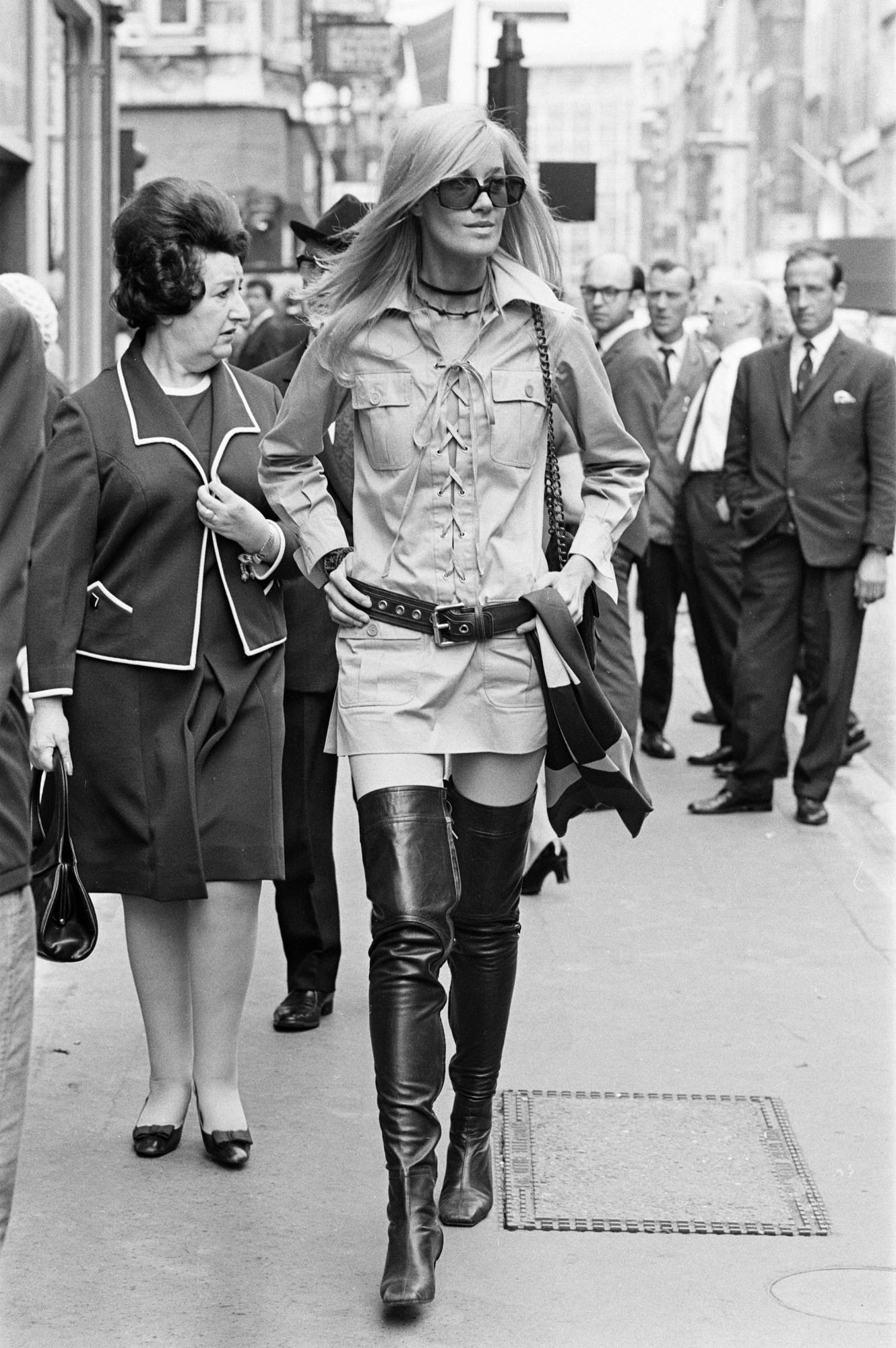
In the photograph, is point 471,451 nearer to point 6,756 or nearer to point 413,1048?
point 413,1048

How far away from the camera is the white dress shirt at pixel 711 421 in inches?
387

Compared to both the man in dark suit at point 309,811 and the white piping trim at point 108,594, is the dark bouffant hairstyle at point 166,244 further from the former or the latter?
the man in dark suit at point 309,811

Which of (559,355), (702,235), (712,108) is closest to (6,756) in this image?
(559,355)

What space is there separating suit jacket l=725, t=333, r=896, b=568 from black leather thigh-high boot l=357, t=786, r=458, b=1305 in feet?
15.0

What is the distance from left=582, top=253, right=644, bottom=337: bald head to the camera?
9.09 metres

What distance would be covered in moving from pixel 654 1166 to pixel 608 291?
17.6ft

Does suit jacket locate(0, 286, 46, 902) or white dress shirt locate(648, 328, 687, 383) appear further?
white dress shirt locate(648, 328, 687, 383)

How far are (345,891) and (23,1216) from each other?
302 cm

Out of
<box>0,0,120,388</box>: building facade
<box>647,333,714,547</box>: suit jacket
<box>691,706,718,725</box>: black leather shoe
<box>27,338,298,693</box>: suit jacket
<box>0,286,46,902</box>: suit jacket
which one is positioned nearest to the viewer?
<box>0,286,46,902</box>: suit jacket

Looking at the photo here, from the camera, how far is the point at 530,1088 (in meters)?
5.01

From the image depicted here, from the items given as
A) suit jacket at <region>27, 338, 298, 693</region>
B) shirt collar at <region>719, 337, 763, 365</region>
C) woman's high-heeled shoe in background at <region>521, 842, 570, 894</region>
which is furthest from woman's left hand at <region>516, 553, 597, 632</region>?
shirt collar at <region>719, 337, 763, 365</region>

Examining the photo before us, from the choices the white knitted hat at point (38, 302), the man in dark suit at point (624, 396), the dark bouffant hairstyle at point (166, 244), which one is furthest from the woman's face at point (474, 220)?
the man in dark suit at point (624, 396)

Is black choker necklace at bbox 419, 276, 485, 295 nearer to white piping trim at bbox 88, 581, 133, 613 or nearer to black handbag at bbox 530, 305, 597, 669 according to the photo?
black handbag at bbox 530, 305, 597, 669

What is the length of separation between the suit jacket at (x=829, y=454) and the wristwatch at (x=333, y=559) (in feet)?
14.4
